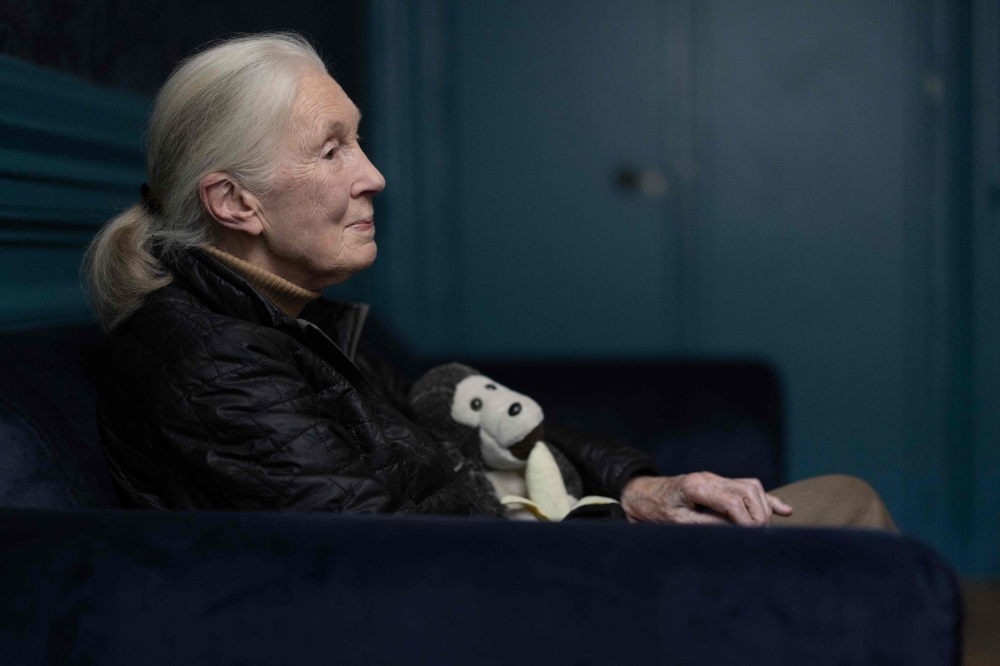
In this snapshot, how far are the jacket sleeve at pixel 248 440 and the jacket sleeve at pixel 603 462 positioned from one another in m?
0.51

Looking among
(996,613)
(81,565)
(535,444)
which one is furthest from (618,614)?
(996,613)

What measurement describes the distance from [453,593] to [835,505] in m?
0.68

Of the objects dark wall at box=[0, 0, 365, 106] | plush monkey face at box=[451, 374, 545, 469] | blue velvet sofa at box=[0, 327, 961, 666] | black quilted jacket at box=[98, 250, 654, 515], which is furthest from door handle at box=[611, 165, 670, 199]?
blue velvet sofa at box=[0, 327, 961, 666]

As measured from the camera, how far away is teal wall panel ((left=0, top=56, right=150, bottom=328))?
48.3 inches

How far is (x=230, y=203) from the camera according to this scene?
1.12m

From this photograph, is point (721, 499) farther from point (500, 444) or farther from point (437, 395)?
point (437, 395)

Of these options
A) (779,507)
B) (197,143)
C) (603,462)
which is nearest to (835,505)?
(779,507)

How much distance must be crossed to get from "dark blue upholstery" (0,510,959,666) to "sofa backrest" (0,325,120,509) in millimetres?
128

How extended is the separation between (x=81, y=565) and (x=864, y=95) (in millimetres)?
2620

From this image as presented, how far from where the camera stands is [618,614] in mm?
711

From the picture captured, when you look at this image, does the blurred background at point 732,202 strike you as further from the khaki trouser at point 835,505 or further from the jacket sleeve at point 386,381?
the khaki trouser at point 835,505

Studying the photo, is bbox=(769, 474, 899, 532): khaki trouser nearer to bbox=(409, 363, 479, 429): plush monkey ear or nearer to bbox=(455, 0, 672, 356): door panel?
bbox=(409, 363, 479, 429): plush monkey ear

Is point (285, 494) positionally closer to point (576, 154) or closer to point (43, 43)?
point (43, 43)

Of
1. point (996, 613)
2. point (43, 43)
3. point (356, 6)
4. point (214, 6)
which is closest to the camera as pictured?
point (43, 43)
